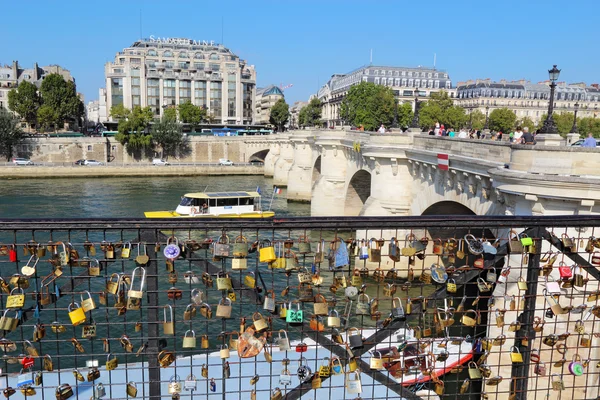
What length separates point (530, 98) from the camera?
83812mm

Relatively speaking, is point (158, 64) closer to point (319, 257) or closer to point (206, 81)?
Answer: point (206, 81)

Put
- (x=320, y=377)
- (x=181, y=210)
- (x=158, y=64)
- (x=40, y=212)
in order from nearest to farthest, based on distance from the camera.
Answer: (x=320, y=377) → (x=181, y=210) → (x=40, y=212) → (x=158, y=64)

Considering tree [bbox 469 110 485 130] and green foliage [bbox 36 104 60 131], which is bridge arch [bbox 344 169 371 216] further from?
green foliage [bbox 36 104 60 131]

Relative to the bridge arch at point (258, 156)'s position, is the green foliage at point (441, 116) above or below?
above

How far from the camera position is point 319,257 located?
3.69 m

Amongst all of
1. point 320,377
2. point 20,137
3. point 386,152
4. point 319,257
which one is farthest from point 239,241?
point 20,137

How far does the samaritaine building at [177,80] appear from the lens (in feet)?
287

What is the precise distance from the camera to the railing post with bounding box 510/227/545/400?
3666 millimetres

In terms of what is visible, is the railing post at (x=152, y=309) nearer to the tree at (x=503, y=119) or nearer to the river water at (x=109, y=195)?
the river water at (x=109, y=195)

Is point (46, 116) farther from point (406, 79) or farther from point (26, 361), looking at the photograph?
point (26, 361)

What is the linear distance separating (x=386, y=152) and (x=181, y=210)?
1351 cm

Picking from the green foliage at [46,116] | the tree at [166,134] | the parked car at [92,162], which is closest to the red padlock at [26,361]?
the parked car at [92,162]

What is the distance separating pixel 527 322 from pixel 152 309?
8.11 ft

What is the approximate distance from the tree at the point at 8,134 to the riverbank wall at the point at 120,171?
6.54 m
